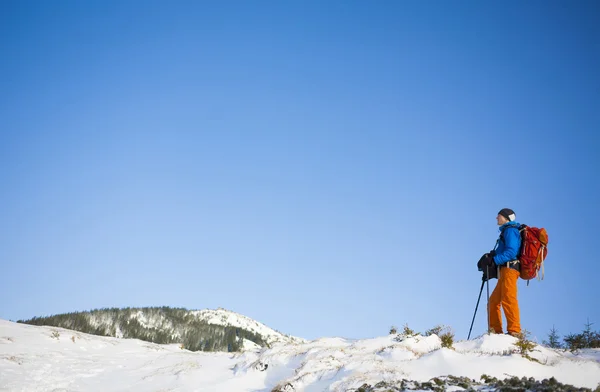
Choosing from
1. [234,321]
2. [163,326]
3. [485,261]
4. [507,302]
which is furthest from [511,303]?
[234,321]

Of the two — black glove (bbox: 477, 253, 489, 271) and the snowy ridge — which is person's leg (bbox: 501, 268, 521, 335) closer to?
black glove (bbox: 477, 253, 489, 271)

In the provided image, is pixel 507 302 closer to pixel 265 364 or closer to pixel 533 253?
pixel 533 253

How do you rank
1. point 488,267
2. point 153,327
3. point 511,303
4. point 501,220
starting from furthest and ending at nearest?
point 153,327
point 488,267
point 501,220
point 511,303

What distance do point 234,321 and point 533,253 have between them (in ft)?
343

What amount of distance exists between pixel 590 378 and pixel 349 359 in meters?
4.64

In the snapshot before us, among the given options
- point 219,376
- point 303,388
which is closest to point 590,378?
point 303,388

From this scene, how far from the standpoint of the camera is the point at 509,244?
10578 millimetres

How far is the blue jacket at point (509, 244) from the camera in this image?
10.5 m

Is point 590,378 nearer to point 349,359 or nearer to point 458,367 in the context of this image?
point 458,367

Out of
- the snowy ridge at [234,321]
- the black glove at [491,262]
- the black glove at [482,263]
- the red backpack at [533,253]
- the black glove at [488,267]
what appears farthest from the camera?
the snowy ridge at [234,321]

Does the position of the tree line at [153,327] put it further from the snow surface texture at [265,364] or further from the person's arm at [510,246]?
the person's arm at [510,246]

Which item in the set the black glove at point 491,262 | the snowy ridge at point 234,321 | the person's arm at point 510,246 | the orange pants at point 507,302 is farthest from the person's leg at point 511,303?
the snowy ridge at point 234,321

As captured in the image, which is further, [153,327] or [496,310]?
[153,327]

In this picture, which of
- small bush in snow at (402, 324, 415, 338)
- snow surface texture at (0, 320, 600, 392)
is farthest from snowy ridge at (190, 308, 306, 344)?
small bush in snow at (402, 324, 415, 338)
